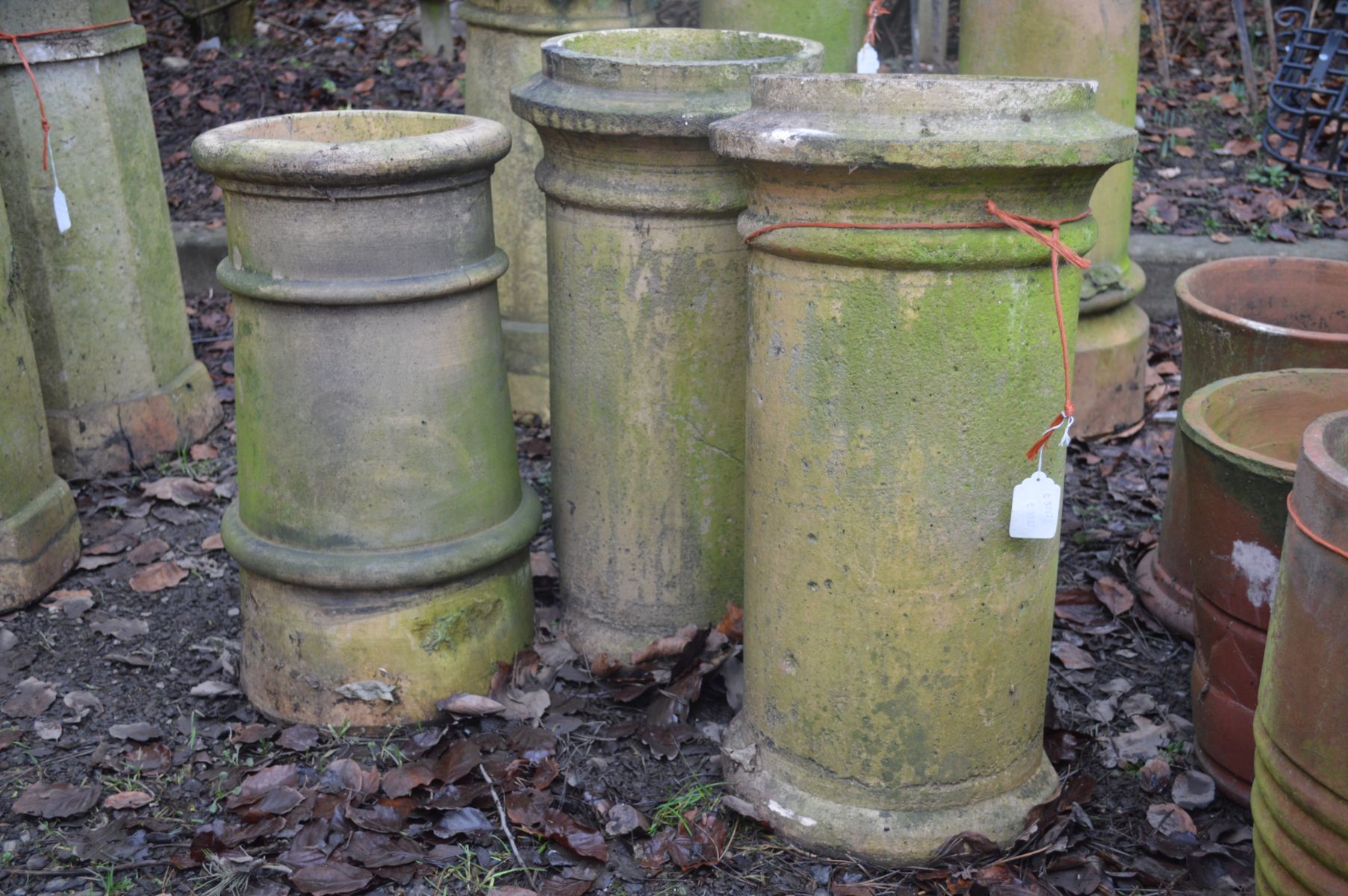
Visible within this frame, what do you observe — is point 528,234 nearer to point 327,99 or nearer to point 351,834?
point 351,834

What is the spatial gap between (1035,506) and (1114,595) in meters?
1.31

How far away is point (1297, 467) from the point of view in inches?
75.0

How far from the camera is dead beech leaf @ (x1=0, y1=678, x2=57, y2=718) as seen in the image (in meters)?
2.95

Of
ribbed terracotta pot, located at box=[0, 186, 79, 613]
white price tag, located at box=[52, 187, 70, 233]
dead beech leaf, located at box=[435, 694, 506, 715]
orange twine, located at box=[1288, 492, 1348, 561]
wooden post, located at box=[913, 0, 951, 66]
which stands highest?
wooden post, located at box=[913, 0, 951, 66]

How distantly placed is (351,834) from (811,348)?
1274 millimetres

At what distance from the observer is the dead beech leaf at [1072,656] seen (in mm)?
3104

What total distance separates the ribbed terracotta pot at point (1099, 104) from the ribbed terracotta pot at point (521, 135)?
1130mm

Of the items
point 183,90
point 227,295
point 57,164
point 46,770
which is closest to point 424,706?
point 46,770

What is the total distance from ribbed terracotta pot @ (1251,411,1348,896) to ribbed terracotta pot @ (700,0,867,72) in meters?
2.69

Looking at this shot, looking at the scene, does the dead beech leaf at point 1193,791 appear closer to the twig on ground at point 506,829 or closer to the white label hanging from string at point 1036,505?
the white label hanging from string at point 1036,505

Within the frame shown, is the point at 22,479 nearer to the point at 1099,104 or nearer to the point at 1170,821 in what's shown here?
the point at 1170,821

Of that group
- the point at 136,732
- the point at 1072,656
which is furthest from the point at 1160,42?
the point at 136,732

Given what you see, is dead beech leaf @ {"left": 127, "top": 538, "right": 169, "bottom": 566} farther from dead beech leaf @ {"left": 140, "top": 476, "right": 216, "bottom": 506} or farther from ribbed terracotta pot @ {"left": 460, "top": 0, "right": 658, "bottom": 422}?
ribbed terracotta pot @ {"left": 460, "top": 0, "right": 658, "bottom": 422}

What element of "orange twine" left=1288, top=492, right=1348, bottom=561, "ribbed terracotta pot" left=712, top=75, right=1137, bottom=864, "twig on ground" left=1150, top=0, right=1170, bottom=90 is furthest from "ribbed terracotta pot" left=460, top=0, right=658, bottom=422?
"twig on ground" left=1150, top=0, right=1170, bottom=90
